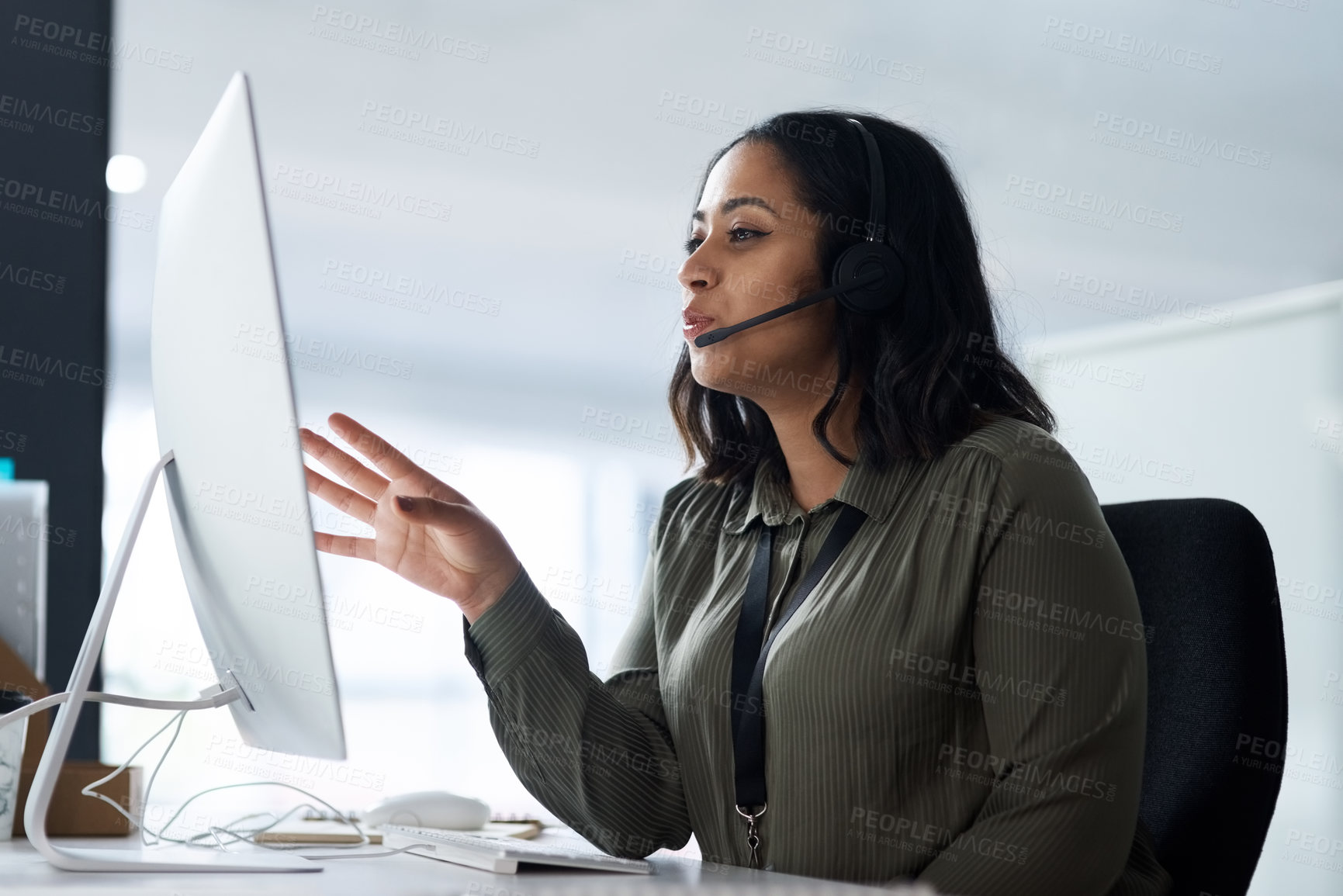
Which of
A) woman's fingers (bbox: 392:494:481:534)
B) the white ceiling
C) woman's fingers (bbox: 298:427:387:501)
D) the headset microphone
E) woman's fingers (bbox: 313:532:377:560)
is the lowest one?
woman's fingers (bbox: 313:532:377:560)

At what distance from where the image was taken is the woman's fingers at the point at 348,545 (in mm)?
1065

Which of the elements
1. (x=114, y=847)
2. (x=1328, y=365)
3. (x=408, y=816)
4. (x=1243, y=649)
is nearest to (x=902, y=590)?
(x=1243, y=649)

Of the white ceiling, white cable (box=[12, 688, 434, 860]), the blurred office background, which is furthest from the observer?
the white ceiling

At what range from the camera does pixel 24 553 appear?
1.08 m

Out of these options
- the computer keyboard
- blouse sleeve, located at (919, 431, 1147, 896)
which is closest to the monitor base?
the computer keyboard

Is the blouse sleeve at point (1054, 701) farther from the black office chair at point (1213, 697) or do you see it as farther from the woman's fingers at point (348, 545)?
the woman's fingers at point (348, 545)

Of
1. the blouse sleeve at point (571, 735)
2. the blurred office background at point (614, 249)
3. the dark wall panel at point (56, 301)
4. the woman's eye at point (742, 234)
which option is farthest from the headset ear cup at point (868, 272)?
the dark wall panel at point (56, 301)

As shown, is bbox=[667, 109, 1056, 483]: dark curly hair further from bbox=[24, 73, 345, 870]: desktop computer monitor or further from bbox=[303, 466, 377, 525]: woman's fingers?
bbox=[24, 73, 345, 870]: desktop computer monitor

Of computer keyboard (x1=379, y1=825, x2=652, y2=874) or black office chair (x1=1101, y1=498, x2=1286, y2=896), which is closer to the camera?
computer keyboard (x1=379, y1=825, x2=652, y2=874)

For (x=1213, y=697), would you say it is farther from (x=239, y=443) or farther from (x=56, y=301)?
(x=56, y=301)

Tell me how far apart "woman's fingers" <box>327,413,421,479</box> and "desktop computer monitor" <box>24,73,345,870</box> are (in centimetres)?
16

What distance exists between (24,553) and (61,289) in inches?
42.3

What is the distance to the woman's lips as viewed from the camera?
1.27 m

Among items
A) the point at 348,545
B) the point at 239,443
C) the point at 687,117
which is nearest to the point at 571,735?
the point at 348,545
